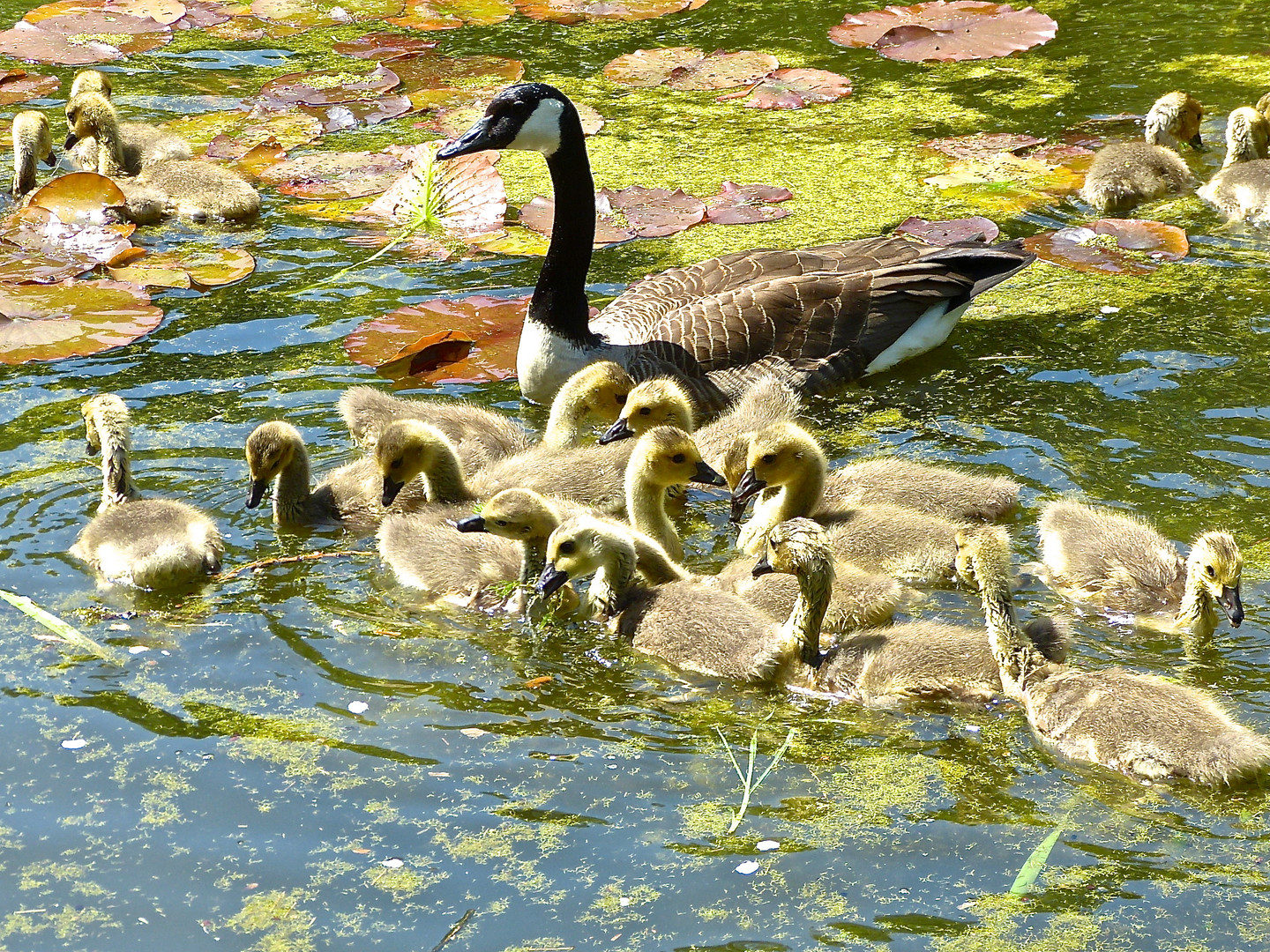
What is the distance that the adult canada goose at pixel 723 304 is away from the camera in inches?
279

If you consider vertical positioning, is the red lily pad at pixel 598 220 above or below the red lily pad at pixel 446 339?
above

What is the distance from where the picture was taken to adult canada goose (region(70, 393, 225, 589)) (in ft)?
17.9

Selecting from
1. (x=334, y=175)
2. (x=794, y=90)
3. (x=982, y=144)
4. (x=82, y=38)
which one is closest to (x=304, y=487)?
(x=334, y=175)

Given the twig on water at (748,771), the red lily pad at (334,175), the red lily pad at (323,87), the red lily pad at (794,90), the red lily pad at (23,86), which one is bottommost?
the twig on water at (748,771)

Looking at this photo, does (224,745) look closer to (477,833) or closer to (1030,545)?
(477,833)

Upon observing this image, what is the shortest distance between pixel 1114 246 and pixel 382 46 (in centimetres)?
605

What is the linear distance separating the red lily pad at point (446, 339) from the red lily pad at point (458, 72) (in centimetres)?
347

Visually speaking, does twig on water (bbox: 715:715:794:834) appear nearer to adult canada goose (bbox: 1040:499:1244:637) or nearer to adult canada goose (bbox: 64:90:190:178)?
adult canada goose (bbox: 1040:499:1244:637)

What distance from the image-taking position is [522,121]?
723 cm

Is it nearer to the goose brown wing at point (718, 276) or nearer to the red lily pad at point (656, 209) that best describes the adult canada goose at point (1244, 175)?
the goose brown wing at point (718, 276)

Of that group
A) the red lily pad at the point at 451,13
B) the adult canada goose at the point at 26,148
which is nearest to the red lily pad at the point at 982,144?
the red lily pad at the point at 451,13

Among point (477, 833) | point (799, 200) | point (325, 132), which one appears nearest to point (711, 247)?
point (799, 200)

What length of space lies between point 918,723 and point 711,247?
14.6ft

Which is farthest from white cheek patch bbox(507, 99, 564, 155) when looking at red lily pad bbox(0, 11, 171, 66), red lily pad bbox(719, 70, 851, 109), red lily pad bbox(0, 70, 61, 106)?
red lily pad bbox(0, 11, 171, 66)
